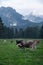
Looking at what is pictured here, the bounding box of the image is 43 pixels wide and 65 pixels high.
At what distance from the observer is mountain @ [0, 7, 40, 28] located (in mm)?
2400

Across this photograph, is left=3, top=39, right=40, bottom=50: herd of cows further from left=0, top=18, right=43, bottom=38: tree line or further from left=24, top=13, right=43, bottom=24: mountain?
left=24, top=13, right=43, bottom=24: mountain

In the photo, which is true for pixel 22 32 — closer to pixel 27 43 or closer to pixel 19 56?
pixel 27 43

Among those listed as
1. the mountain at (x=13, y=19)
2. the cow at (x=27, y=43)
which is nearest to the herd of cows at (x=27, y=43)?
the cow at (x=27, y=43)

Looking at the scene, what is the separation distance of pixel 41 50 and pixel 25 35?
1.06 feet

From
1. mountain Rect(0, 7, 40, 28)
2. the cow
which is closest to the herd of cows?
the cow

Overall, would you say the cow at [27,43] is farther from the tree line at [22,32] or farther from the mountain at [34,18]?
the mountain at [34,18]

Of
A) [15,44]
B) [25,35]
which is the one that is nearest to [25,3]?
[25,35]

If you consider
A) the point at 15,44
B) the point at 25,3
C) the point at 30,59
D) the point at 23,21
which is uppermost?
the point at 25,3

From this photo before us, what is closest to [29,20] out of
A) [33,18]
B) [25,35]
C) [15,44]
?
[33,18]

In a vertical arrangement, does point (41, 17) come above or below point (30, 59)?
above

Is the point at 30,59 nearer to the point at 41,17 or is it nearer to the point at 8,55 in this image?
the point at 8,55

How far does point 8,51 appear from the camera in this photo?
2.40m

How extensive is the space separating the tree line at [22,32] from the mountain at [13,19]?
61 mm

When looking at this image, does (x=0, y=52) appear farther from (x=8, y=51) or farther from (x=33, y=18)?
(x=33, y=18)
